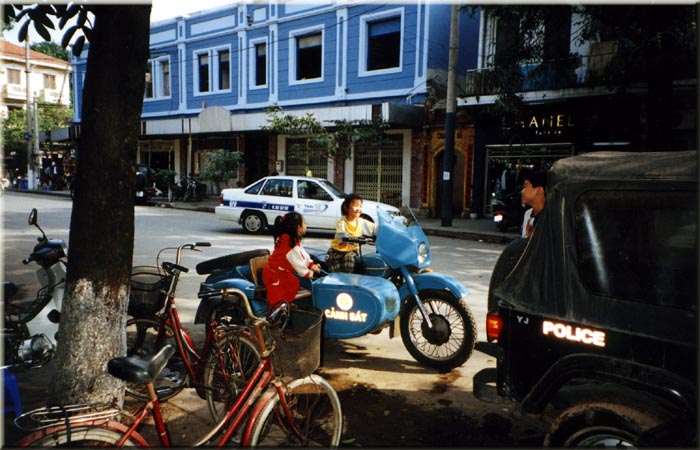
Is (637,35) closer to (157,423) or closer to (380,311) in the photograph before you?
(380,311)

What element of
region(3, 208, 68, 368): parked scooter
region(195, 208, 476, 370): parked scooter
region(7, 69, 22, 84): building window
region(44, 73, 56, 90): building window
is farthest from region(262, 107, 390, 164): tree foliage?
region(44, 73, 56, 90): building window

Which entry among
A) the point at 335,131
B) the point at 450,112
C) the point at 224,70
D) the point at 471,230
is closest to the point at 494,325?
the point at 471,230

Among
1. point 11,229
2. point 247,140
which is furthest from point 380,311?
point 247,140

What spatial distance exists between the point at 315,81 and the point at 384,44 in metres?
3.46

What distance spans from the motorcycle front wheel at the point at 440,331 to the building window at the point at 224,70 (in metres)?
21.8

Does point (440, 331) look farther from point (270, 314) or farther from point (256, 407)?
point (256, 407)

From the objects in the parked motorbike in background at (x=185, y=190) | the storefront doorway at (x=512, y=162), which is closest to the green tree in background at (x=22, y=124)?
the parked motorbike in background at (x=185, y=190)

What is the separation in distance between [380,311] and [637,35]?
34.1ft

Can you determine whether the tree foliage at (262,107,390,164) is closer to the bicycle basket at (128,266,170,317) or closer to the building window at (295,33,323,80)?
the building window at (295,33,323,80)

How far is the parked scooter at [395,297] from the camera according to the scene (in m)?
4.29

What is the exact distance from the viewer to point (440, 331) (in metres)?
4.62

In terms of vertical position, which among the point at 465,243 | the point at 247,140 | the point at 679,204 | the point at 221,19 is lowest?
the point at 465,243

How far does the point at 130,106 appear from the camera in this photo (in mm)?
3213

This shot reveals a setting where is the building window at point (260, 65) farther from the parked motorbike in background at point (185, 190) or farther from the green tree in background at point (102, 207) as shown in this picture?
the green tree in background at point (102, 207)
